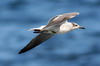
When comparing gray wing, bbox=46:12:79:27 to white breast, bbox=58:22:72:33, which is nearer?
gray wing, bbox=46:12:79:27

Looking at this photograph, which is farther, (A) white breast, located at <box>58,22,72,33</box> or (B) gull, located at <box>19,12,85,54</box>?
(A) white breast, located at <box>58,22,72,33</box>

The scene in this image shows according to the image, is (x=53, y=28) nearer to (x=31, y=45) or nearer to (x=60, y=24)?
(x=60, y=24)

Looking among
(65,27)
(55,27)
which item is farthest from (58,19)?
(65,27)

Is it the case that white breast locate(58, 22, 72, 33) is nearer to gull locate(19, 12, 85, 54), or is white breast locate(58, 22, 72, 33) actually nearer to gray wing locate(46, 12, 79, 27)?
gull locate(19, 12, 85, 54)

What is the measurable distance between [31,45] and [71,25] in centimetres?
53

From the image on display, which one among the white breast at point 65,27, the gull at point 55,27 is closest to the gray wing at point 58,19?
the gull at point 55,27

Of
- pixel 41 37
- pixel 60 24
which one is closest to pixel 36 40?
pixel 41 37

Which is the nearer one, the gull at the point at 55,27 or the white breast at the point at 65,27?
the gull at the point at 55,27

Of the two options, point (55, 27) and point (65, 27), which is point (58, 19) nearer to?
point (55, 27)

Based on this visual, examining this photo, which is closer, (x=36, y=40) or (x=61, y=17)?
(x=61, y=17)

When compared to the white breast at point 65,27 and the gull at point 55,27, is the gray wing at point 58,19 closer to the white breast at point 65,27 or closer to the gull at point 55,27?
the gull at point 55,27

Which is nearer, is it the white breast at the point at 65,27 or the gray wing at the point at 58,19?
the gray wing at the point at 58,19

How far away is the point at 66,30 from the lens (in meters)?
5.26

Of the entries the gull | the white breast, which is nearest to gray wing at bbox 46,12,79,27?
the gull
